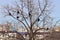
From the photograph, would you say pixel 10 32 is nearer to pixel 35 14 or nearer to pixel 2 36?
pixel 2 36

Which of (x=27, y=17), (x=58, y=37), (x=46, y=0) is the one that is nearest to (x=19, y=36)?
(x=27, y=17)

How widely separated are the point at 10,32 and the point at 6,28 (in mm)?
713

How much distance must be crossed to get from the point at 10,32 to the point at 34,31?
2802mm

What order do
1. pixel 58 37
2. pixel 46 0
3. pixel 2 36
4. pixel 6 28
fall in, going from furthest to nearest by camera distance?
pixel 58 37, pixel 2 36, pixel 6 28, pixel 46 0

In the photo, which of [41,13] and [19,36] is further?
[19,36]

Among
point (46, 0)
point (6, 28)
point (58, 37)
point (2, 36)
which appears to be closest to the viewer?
point (46, 0)

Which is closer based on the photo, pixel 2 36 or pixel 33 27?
pixel 33 27

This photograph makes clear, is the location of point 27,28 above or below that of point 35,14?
below

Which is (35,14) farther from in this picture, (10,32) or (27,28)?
(10,32)

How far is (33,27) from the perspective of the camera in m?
22.2

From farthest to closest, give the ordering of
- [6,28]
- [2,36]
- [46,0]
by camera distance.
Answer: [2,36]
[6,28]
[46,0]

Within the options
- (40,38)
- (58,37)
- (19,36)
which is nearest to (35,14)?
(19,36)

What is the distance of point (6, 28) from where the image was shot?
2305 cm

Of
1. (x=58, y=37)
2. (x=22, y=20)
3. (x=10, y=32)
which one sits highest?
(x=22, y=20)
